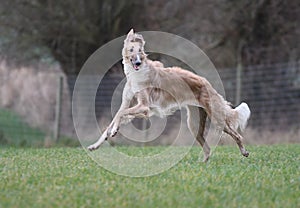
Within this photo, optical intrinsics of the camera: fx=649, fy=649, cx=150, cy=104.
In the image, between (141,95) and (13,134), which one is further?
(13,134)

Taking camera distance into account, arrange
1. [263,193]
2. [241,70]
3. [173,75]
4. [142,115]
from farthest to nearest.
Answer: [241,70] → [173,75] → [142,115] → [263,193]

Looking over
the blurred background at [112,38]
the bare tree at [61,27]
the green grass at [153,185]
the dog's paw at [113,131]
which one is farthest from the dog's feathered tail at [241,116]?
the bare tree at [61,27]

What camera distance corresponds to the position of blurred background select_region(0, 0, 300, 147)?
52.6 feet

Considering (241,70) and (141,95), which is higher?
(241,70)

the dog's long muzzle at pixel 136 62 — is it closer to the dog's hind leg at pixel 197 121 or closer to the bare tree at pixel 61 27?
the dog's hind leg at pixel 197 121

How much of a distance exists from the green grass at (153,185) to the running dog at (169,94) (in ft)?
2.64

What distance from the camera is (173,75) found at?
8344mm

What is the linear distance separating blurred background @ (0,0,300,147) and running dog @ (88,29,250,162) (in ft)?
23.5

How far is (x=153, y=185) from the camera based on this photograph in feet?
18.2

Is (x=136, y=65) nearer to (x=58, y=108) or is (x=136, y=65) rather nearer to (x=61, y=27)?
(x=58, y=108)

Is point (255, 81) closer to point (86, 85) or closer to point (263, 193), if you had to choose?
point (86, 85)

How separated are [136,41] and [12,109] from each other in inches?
374

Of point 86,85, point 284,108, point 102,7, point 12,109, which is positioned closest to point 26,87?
point 12,109

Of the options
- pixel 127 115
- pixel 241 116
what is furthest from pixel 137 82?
pixel 241 116
